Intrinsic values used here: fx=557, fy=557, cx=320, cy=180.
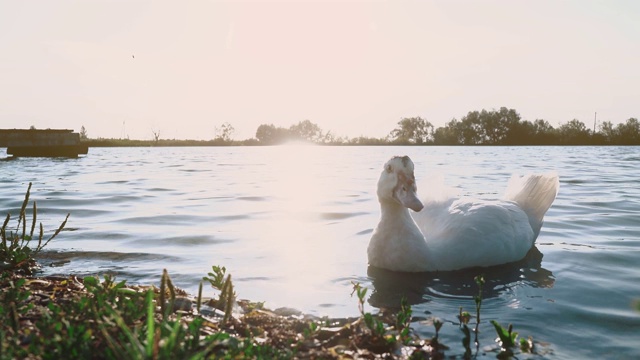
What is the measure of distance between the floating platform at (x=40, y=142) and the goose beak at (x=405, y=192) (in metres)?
35.4

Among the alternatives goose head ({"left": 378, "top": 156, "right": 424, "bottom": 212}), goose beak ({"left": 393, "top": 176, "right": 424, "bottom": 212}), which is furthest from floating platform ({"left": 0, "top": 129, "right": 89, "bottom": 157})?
goose beak ({"left": 393, "top": 176, "right": 424, "bottom": 212})

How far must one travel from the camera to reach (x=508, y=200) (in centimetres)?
841

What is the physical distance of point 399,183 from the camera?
21.3ft

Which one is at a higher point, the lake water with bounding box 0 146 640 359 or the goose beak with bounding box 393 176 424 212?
the goose beak with bounding box 393 176 424 212

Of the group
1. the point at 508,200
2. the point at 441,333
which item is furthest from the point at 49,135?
the point at 441,333

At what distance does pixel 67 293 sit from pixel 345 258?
A: 4.05m

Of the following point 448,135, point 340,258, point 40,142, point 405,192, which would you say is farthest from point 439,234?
point 448,135

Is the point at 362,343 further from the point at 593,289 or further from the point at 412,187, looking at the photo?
the point at 593,289

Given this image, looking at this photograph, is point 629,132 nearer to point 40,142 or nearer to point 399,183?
point 40,142

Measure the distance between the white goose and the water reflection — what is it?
0.10 metres

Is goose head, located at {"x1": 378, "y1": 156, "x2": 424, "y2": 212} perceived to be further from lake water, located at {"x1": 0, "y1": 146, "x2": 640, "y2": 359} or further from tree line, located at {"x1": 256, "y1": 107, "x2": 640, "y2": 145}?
Answer: tree line, located at {"x1": 256, "y1": 107, "x2": 640, "y2": 145}

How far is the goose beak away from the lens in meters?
6.27

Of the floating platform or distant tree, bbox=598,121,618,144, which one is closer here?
the floating platform

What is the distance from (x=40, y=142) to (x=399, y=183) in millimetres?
36181
